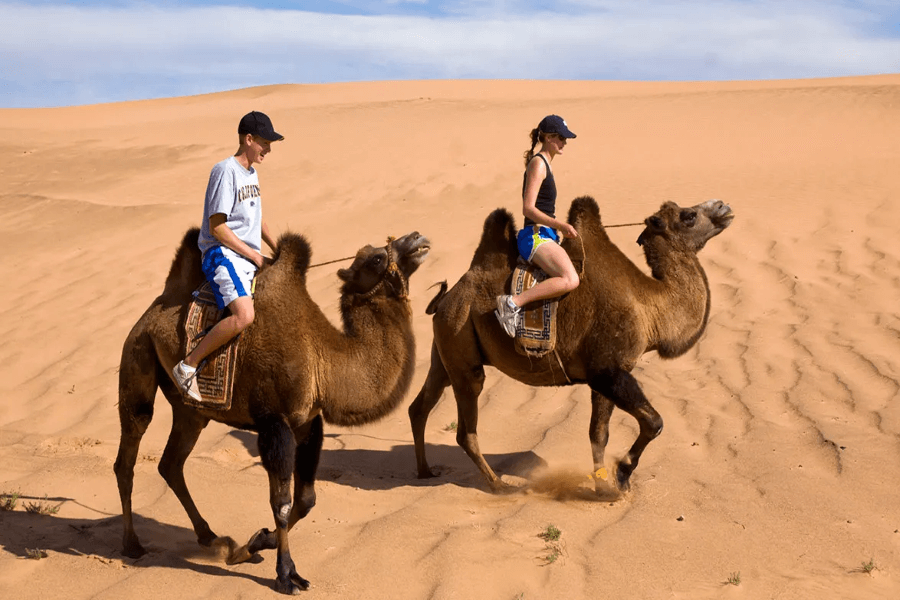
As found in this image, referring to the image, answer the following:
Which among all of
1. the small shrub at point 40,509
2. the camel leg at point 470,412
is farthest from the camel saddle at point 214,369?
the camel leg at point 470,412

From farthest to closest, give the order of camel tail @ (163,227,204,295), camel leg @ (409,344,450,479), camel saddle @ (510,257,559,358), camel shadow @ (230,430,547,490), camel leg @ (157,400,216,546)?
camel leg @ (409,344,450,479) → camel shadow @ (230,430,547,490) → camel saddle @ (510,257,559,358) → camel leg @ (157,400,216,546) → camel tail @ (163,227,204,295)

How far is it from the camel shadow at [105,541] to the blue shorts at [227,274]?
159 cm

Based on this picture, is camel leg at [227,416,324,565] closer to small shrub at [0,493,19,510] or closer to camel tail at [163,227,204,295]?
camel tail at [163,227,204,295]

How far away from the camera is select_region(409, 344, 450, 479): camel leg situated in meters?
7.32

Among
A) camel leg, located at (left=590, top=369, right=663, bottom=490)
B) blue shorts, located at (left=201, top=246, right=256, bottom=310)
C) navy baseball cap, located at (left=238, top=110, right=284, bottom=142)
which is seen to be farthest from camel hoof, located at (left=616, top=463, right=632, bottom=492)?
navy baseball cap, located at (left=238, top=110, right=284, bottom=142)

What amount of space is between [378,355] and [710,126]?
19.4 meters

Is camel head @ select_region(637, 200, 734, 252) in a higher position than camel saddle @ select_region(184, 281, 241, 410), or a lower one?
higher

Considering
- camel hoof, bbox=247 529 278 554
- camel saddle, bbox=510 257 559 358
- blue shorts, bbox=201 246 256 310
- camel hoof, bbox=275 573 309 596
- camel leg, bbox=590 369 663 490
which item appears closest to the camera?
camel hoof, bbox=275 573 309 596

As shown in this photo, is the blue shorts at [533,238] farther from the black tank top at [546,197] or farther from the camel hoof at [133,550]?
the camel hoof at [133,550]

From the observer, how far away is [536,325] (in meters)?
6.51

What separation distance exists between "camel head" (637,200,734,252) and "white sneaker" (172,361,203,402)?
3.50 metres

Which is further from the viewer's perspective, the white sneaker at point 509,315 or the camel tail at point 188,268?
the white sneaker at point 509,315

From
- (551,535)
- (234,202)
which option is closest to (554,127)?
(234,202)

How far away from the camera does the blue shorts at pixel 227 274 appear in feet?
17.3
